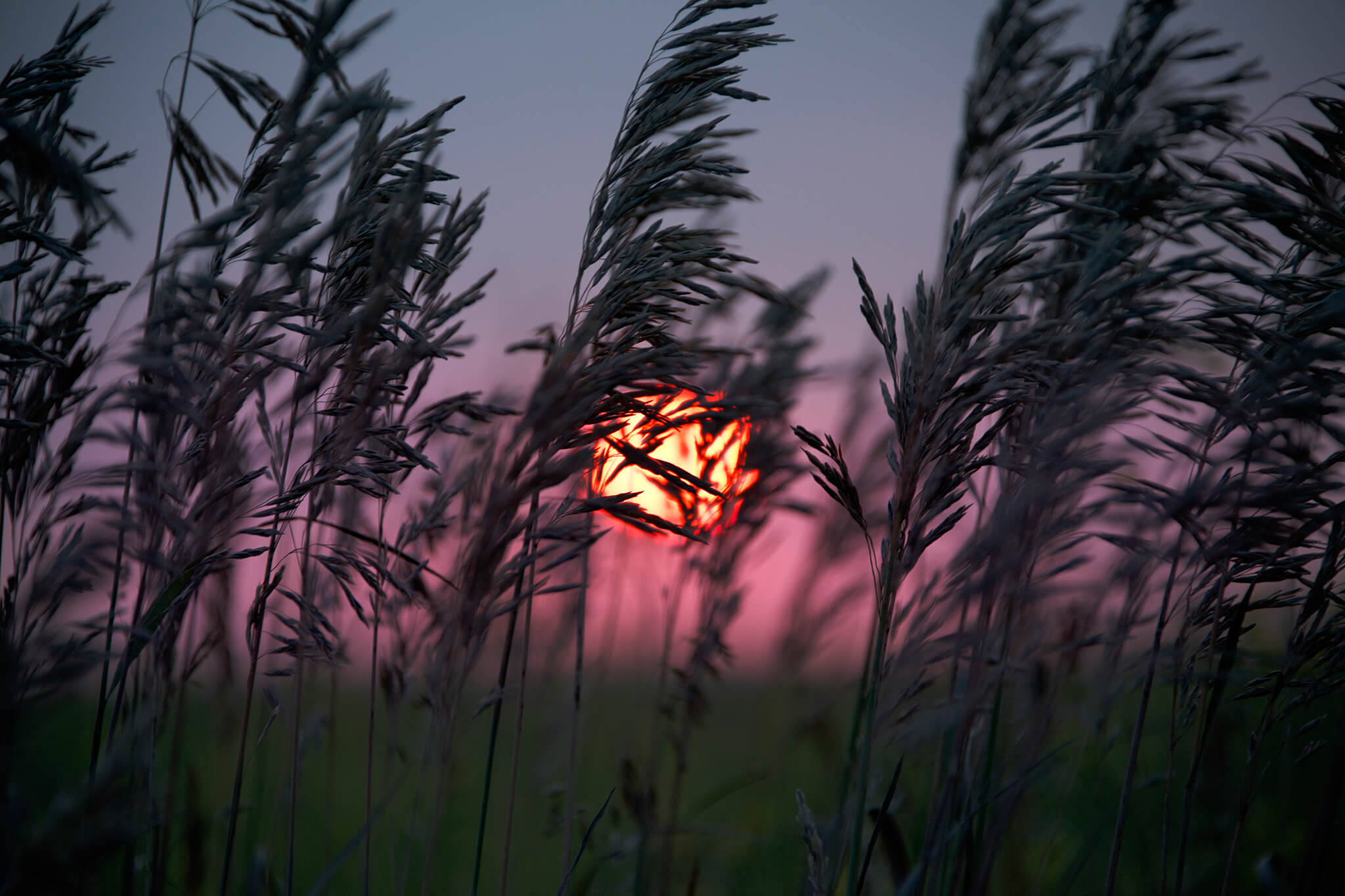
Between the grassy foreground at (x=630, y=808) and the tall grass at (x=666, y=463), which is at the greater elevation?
the tall grass at (x=666, y=463)

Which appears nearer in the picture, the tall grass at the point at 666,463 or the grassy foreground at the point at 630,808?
the tall grass at the point at 666,463

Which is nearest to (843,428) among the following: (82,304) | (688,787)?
(688,787)

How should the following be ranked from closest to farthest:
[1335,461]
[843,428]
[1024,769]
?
[1024,769] → [1335,461] → [843,428]

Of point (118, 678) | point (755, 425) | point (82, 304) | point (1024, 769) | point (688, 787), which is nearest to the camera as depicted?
point (1024, 769)

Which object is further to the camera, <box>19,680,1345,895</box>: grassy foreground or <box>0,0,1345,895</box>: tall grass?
<box>19,680,1345,895</box>: grassy foreground

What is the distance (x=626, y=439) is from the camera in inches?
68.7

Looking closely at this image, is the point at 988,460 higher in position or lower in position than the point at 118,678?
higher

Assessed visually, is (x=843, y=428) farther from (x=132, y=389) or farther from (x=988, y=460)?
(x=132, y=389)

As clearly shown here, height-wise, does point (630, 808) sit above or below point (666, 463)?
below

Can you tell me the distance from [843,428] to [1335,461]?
243cm

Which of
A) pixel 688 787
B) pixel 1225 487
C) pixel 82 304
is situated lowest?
pixel 688 787

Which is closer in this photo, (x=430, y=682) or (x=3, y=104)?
(x=430, y=682)

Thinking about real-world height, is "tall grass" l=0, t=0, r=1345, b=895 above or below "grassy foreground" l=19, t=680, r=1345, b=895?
above

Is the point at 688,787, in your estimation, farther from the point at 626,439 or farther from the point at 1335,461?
the point at 1335,461
